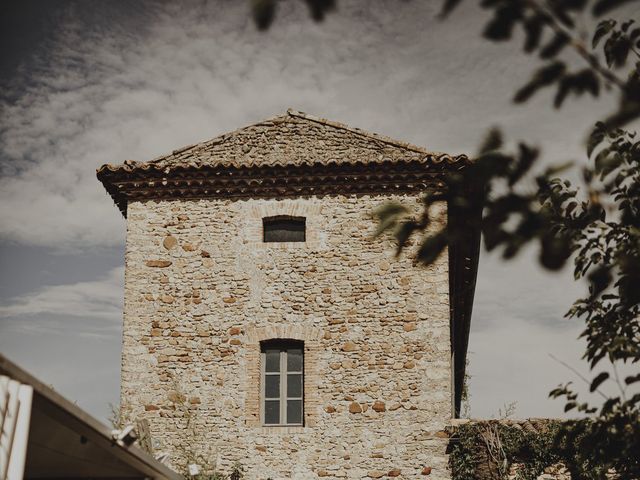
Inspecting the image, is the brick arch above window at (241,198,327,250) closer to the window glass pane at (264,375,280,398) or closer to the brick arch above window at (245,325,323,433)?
the brick arch above window at (245,325,323,433)

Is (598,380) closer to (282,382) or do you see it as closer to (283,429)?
(283,429)

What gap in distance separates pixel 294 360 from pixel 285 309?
79 centimetres

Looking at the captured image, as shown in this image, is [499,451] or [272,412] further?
[272,412]

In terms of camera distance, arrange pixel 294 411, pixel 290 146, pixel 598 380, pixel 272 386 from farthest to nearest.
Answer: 1. pixel 290 146
2. pixel 272 386
3. pixel 294 411
4. pixel 598 380

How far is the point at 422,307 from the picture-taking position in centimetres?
1029

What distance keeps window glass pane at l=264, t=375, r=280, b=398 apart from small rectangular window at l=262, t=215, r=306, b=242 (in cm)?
221

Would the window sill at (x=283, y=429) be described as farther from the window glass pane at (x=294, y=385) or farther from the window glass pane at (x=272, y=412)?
the window glass pane at (x=294, y=385)

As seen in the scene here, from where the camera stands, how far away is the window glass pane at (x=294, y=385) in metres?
10.1

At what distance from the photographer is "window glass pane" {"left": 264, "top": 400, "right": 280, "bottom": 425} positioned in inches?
394

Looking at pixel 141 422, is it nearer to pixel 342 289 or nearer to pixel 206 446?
pixel 206 446

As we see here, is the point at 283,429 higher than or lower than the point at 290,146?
lower

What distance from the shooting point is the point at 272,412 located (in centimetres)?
1005

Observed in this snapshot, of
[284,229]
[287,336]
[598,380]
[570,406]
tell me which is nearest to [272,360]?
[287,336]

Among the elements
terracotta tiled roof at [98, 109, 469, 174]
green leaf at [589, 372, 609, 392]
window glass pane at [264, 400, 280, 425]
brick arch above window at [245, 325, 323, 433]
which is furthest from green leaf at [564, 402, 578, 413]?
terracotta tiled roof at [98, 109, 469, 174]
